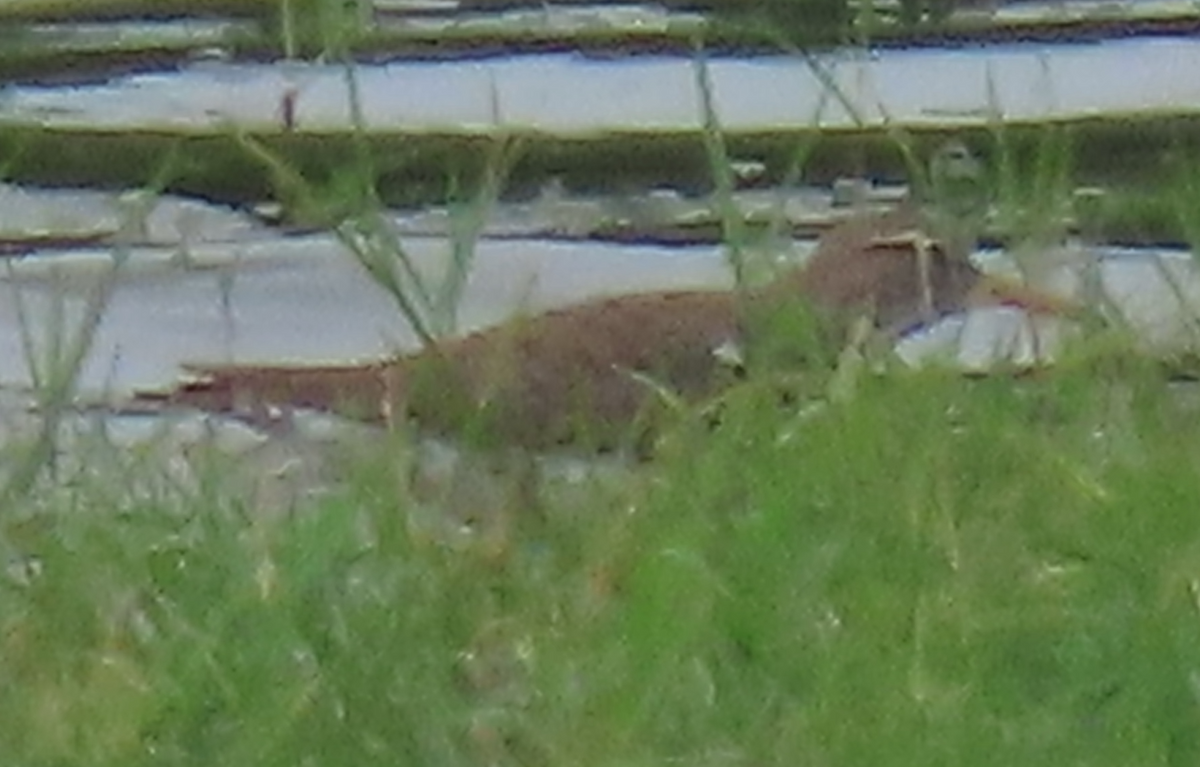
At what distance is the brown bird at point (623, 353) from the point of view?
338 centimetres

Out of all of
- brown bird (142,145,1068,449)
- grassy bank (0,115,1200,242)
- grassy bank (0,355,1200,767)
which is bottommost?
grassy bank (0,115,1200,242)

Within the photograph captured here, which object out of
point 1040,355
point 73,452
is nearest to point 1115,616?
point 1040,355

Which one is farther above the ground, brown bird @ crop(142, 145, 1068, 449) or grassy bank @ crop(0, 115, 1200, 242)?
brown bird @ crop(142, 145, 1068, 449)

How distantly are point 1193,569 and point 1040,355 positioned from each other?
674mm

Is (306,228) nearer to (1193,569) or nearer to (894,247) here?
(894,247)

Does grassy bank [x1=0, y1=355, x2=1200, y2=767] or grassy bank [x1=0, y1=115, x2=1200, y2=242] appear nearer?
grassy bank [x1=0, y1=355, x2=1200, y2=767]

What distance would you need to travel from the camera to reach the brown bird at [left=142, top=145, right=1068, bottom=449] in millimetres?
3375

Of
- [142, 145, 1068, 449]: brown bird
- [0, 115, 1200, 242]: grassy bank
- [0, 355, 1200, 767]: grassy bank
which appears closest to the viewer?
[0, 355, 1200, 767]: grassy bank

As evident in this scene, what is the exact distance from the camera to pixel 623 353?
3.75 m

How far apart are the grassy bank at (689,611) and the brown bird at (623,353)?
0.28m

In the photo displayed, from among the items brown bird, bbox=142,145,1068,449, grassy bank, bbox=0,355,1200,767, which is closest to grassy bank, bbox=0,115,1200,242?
brown bird, bbox=142,145,1068,449

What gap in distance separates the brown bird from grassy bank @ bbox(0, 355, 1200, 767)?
0.92 feet

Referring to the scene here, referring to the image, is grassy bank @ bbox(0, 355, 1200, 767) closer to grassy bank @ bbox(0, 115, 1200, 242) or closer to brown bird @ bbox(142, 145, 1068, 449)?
brown bird @ bbox(142, 145, 1068, 449)

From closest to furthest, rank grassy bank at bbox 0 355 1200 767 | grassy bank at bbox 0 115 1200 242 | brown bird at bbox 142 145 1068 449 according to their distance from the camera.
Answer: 1. grassy bank at bbox 0 355 1200 767
2. brown bird at bbox 142 145 1068 449
3. grassy bank at bbox 0 115 1200 242
